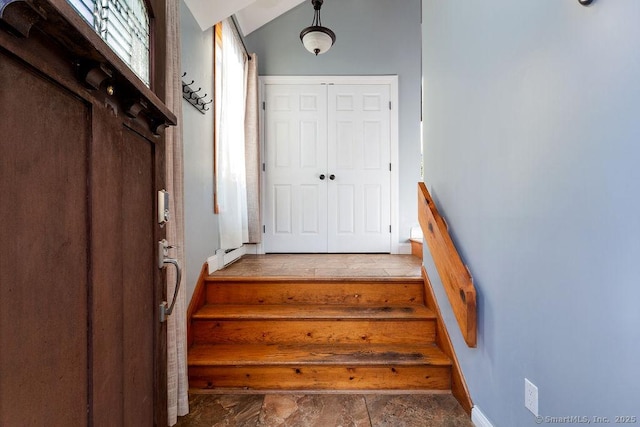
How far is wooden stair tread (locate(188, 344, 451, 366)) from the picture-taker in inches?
72.1

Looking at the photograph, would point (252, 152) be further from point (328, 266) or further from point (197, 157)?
point (328, 266)

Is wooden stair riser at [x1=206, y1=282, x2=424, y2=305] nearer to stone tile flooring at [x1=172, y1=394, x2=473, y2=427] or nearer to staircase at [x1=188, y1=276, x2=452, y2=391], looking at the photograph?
staircase at [x1=188, y1=276, x2=452, y2=391]

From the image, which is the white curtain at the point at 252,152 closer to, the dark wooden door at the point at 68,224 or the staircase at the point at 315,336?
the staircase at the point at 315,336

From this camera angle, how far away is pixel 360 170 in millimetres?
3941

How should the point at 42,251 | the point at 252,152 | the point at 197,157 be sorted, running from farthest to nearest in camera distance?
1. the point at 252,152
2. the point at 197,157
3. the point at 42,251

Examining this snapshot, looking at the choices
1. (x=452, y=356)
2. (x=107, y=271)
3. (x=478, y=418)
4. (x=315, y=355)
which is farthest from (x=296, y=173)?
(x=107, y=271)

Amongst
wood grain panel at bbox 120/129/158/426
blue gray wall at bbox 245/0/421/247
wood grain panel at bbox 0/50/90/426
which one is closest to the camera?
wood grain panel at bbox 0/50/90/426

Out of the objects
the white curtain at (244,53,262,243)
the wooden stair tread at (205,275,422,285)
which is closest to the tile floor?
the wooden stair tread at (205,275,422,285)

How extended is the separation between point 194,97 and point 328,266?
1.71 m

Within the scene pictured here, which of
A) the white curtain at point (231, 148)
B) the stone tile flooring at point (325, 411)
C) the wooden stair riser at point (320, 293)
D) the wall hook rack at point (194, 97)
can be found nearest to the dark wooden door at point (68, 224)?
the stone tile flooring at point (325, 411)

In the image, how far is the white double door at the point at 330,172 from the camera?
392 centimetres

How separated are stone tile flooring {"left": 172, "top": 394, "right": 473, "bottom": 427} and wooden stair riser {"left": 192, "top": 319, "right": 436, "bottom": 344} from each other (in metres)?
0.33

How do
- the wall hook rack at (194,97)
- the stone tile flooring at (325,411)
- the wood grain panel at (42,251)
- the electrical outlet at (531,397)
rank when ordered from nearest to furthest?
the wood grain panel at (42,251) < the electrical outlet at (531,397) < the stone tile flooring at (325,411) < the wall hook rack at (194,97)

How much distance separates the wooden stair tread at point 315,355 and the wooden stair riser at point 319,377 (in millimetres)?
32
